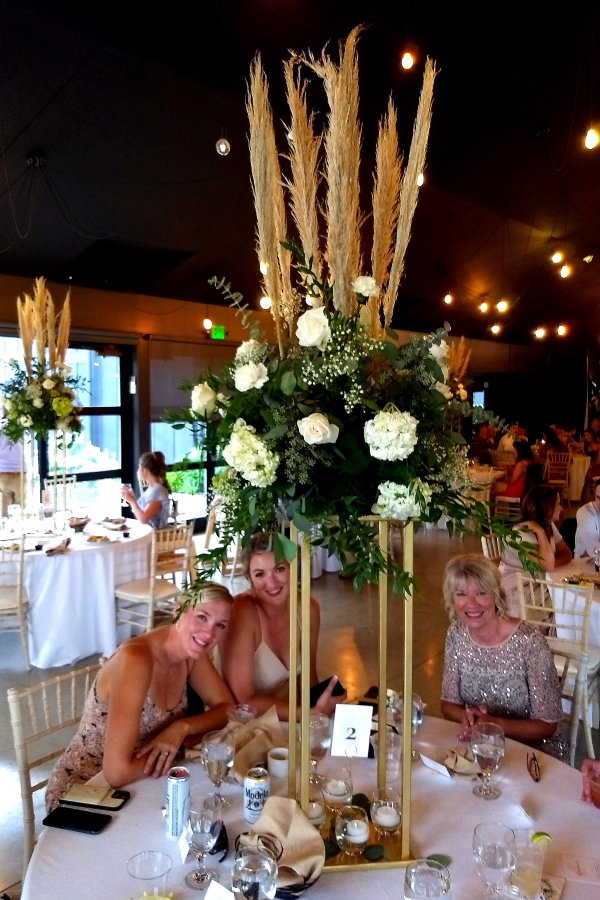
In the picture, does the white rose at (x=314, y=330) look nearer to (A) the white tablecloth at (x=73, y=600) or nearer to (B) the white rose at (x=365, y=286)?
(B) the white rose at (x=365, y=286)

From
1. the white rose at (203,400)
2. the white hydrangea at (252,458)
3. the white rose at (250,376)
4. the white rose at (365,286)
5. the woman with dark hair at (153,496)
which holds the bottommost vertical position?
the woman with dark hair at (153,496)

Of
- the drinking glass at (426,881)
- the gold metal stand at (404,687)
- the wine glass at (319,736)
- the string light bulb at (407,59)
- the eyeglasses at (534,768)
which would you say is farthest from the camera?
the string light bulb at (407,59)

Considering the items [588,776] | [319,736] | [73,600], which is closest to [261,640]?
[319,736]

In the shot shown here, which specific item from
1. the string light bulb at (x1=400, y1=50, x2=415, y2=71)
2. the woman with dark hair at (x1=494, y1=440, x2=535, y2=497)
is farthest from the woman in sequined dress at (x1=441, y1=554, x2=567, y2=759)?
the woman with dark hair at (x1=494, y1=440, x2=535, y2=497)

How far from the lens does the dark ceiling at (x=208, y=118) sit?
15.9 feet

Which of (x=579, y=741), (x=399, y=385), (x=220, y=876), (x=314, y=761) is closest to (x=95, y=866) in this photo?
(x=220, y=876)

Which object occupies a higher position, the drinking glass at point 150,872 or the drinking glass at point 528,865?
the drinking glass at point 150,872

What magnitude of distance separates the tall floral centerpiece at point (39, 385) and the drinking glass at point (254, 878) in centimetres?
492

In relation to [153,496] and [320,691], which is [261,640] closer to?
→ [320,691]

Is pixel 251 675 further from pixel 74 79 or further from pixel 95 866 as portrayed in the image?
pixel 74 79

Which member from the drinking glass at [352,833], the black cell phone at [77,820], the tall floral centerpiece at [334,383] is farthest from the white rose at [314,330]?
the black cell phone at [77,820]

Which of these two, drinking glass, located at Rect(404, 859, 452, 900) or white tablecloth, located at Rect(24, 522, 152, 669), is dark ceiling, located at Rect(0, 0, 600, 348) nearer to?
drinking glass, located at Rect(404, 859, 452, 900)

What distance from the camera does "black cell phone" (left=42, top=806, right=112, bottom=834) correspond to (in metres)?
1.64

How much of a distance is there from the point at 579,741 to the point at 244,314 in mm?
3475
